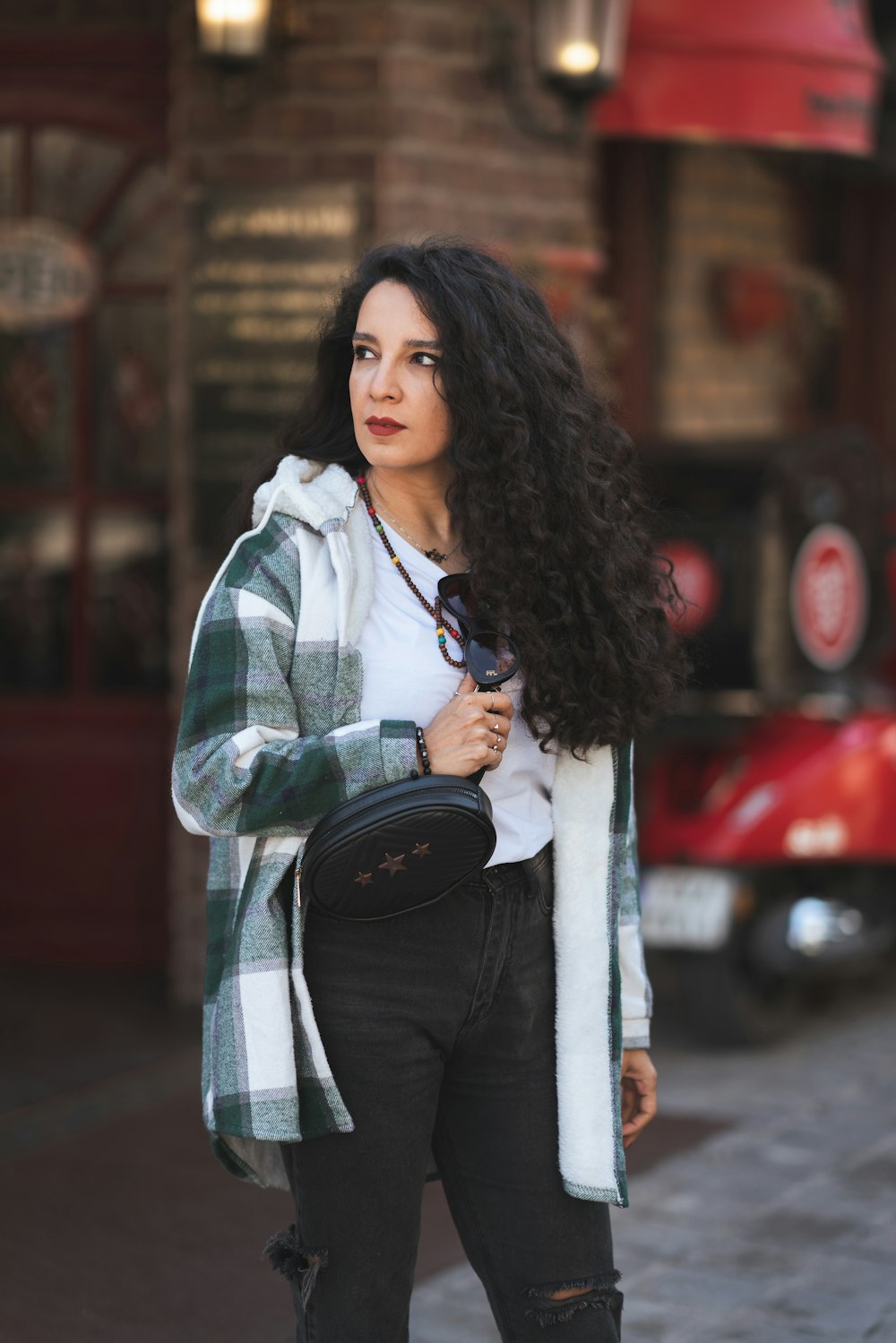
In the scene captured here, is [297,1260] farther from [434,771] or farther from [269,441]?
[269,441]

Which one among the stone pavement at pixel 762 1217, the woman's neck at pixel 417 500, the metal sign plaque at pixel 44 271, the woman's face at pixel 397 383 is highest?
the metal sign plaque at pixel 44 271

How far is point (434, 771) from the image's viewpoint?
2.23 metres

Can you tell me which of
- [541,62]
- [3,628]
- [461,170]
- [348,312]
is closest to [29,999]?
[3,628]

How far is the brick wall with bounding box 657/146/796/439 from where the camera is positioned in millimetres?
7723

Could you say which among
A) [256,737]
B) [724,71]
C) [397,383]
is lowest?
[256,737]

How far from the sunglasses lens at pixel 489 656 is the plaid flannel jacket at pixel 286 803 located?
0.12m

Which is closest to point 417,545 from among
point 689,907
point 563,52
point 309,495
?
point 309,495

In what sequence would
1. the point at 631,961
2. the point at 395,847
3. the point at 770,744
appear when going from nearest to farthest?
1. the point at 395,847
2. the point at 631,961
3. the point at 770,744

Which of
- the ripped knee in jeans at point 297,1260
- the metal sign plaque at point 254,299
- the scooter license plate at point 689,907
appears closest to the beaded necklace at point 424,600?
the ripped knee in jeans at point 297,1260

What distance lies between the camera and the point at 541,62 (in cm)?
546

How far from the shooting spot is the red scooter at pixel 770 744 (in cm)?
522

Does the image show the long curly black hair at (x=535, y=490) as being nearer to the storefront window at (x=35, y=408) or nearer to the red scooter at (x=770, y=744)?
the red scooter at (x=770, y=744)

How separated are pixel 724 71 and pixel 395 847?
4335 millimetres

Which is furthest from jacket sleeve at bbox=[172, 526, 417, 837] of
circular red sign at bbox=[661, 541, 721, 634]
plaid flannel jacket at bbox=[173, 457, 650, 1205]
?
circular red sign at bbox=[661, 541, 721, 634]
